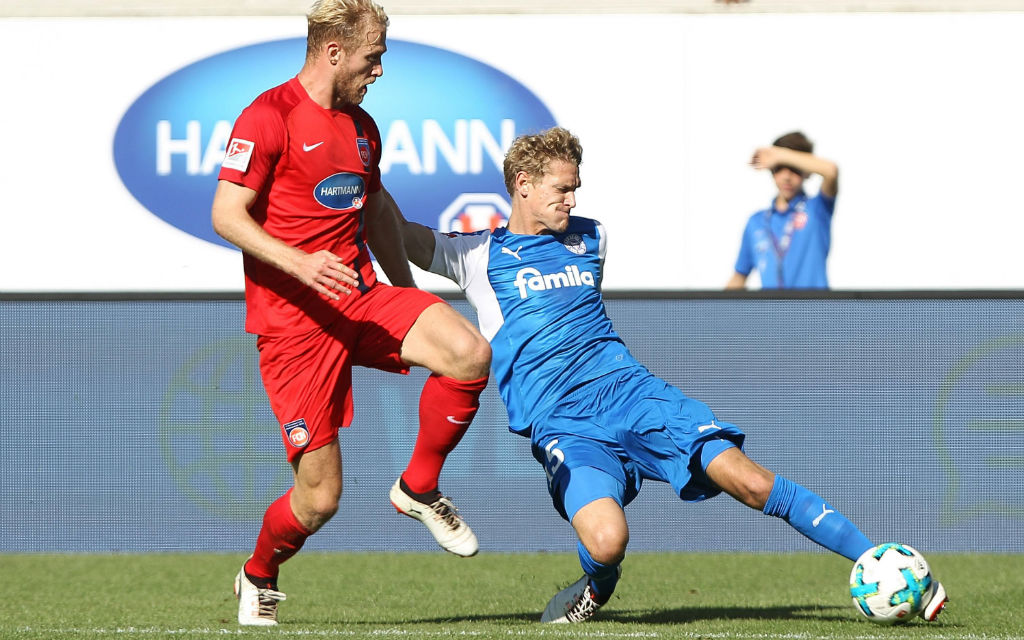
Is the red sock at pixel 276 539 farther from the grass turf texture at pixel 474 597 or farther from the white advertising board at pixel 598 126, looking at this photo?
the white advertising board at pixel 598 126

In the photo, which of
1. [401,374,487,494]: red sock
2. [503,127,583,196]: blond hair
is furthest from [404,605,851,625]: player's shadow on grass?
[503,127,583,196]: blond hair

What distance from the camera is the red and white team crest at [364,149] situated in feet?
17.0

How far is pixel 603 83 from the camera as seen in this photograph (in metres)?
9.95

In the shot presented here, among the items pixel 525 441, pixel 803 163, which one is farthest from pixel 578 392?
pixel 803 163

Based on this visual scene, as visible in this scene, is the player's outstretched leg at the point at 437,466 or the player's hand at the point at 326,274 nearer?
the player's hand at the point at 326,274

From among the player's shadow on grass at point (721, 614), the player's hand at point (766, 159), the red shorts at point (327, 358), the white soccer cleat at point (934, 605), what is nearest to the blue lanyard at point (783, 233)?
the player's hand at point (766, 159)

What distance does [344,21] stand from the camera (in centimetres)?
500

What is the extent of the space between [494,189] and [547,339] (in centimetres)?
441

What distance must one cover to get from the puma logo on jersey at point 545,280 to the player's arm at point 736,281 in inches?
163

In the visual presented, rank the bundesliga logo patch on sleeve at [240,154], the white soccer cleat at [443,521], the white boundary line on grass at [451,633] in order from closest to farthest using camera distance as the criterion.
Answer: the white boundary line on grass at [451,633]
the bundesliga logo patch on sleeve at [240,154]
the white soccer cleat at [443,521]

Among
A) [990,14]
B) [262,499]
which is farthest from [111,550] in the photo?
[990,14]

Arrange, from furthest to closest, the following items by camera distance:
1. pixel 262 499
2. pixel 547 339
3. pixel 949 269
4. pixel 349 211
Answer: pixel 949 269
pixel 262 499
pixel 547 339
pixel 349 211

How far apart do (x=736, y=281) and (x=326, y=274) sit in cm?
541

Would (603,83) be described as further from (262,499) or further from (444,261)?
(444,261)
